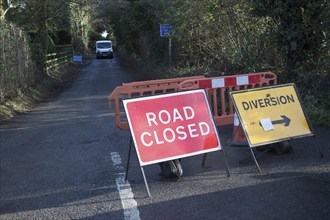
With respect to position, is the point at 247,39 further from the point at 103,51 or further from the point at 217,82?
the point at 103,51

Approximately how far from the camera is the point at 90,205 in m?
4.59

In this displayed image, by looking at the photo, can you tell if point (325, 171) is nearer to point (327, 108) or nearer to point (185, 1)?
point (327, 108)

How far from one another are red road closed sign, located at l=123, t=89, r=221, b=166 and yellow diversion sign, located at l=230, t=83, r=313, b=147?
1.84 feet

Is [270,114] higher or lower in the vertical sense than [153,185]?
higher

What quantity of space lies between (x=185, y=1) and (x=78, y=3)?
9076 mm

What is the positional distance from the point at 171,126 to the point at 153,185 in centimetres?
77

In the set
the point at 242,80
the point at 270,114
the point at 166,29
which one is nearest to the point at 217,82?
the point at 242,80

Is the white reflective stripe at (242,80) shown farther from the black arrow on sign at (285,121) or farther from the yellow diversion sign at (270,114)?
the black arrow on sign at (285,121)

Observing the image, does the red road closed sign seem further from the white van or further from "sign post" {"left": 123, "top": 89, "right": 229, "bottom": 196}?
the white van

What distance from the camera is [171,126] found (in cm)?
514

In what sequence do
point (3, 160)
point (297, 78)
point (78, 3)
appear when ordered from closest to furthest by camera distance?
1. point (3, 160)
2. point (297, 78)
3. point (78, 3)

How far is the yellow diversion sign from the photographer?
5.64 m

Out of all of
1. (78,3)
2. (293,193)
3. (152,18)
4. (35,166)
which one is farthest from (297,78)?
(78,3)

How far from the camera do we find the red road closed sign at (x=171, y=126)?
4965 mm
